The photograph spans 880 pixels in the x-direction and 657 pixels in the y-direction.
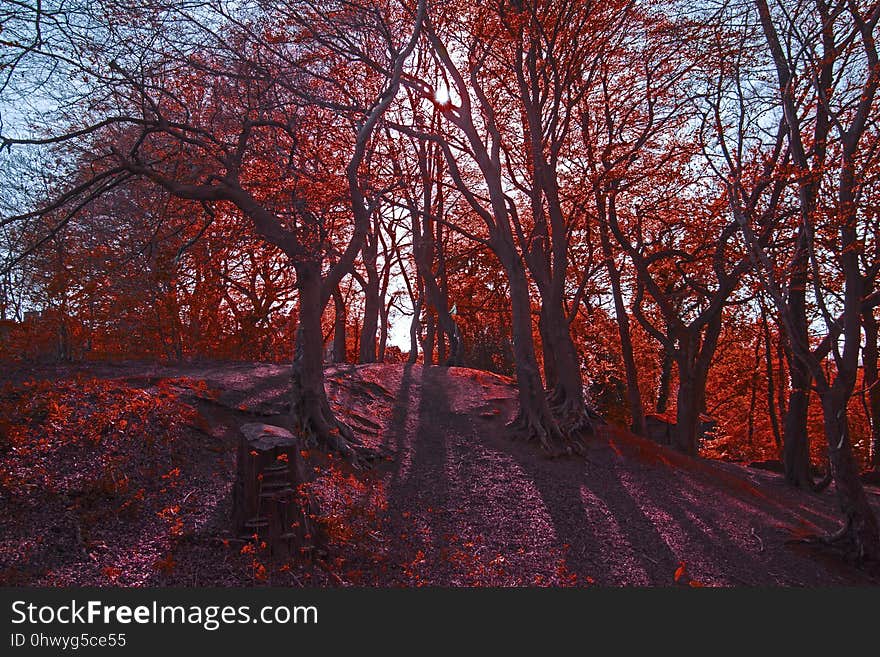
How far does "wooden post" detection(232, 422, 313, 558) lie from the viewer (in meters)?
5.30

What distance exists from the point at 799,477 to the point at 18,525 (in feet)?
49.5

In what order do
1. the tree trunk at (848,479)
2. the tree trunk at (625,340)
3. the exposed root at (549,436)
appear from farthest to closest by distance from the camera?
the tree trunk at (625,340)
the exposed root at (549,436)
the tree trunk at (848,479)

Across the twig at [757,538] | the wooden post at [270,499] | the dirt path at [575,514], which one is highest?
the wooden post at [270,499]

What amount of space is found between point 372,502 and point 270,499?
8.85 ft

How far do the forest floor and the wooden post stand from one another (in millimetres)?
186

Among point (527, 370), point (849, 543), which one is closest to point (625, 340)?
point (527, 370)

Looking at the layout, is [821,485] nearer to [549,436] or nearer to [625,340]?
[625,340]

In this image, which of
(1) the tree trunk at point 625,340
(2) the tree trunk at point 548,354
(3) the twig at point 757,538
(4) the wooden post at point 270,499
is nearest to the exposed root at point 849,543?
(3) the twig at point 757,538

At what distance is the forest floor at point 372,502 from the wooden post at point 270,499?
186 millimetres

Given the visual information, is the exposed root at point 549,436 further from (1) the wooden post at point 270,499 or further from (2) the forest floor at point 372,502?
(1) the wooden post at point 270,499

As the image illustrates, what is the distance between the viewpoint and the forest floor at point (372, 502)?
5.17 m

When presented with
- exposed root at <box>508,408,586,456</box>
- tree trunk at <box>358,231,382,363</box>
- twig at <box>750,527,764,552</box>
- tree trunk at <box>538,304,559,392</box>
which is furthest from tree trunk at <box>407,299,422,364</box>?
twig at <box>750,527,764,552</box>

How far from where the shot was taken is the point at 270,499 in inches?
209

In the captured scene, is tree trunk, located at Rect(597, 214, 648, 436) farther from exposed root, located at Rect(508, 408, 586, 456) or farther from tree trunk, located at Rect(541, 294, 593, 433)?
exposed root, located at Rect(508, 408, 586, 456)
